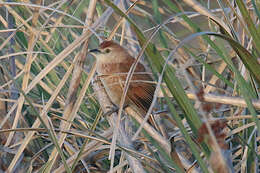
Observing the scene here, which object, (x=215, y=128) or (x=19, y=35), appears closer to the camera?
(x=215, y=128)

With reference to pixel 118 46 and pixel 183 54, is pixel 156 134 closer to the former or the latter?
pixel 118 46

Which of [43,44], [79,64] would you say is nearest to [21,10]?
[43,44]

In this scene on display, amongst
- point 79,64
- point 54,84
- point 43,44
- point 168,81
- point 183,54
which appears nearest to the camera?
point 168,81

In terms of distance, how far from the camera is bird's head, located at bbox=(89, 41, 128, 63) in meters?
2.55

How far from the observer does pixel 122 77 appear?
2580 millimetres

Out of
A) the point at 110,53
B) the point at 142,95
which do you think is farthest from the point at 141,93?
the point at 110,53

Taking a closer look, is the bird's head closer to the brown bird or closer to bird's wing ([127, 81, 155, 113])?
the brown bird

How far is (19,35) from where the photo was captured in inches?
102

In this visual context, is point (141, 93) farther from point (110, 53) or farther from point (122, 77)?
point (110, 53)

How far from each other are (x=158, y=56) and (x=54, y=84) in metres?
1.35

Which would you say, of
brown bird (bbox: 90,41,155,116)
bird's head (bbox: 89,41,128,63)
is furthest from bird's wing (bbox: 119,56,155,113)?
bird's head (bbox: 89,41,128,63)

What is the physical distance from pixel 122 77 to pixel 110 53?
0.18m

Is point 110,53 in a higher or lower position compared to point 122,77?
higher

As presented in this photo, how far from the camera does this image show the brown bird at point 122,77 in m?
2.46
